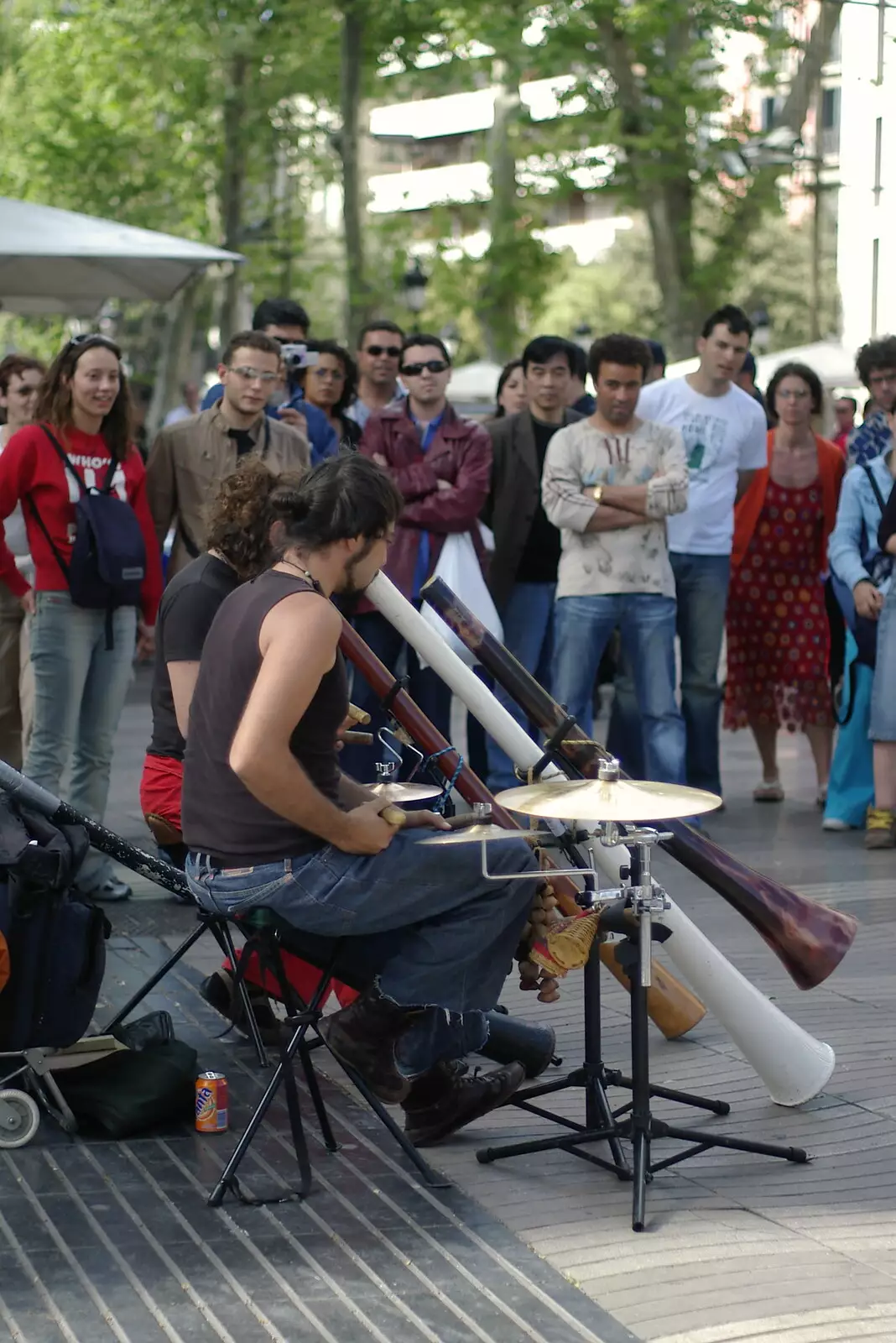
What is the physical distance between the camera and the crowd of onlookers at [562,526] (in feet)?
23.7

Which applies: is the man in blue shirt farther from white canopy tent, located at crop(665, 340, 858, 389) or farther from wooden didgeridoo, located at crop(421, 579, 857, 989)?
white canopy tent, located at crop(665, 340, 858, 389)

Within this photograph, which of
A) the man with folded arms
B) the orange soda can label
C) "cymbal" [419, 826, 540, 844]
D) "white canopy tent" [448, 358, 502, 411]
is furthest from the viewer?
"white canopy tent" [448, 358, 502, 411]

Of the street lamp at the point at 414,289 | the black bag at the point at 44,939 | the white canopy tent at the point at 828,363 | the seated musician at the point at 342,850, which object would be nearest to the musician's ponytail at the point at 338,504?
the seated musician at the point at 342,850

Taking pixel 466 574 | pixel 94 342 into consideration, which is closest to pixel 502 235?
pixel 466 574

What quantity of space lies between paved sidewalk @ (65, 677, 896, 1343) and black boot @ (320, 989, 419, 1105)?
294mm

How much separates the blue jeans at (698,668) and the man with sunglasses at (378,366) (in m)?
1.63

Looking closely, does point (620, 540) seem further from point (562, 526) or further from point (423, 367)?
point (423, 367)

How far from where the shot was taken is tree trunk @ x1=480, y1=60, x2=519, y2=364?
104 ft

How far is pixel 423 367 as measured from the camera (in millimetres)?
8562

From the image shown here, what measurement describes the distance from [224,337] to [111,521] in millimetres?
23748

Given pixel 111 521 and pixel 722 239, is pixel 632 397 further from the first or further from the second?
pixel 722 239

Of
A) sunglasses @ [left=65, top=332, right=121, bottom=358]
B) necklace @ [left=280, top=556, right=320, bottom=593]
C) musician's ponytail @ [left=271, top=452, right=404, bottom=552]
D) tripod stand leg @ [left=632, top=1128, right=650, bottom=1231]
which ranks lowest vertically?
tripod stand leg @ [left=632, top=1128, right=650, bottom=1231]

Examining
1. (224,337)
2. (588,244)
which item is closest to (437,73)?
(224,337)

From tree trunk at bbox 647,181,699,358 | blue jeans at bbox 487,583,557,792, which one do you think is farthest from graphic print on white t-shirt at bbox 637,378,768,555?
tree trunk at bbox 647,181,699,358
